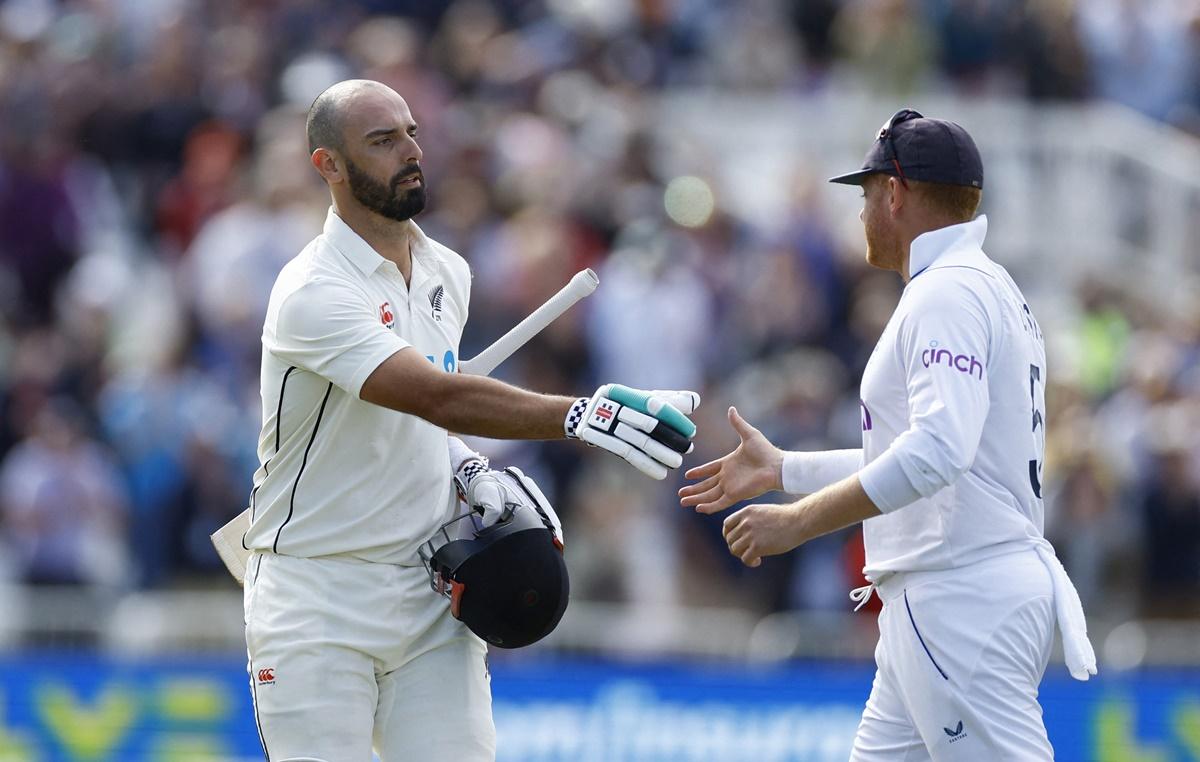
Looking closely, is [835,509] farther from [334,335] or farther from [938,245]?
[334,335]

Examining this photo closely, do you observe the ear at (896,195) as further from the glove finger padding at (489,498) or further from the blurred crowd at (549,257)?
the blurred crowd at (549,257)

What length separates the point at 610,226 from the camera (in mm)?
13250

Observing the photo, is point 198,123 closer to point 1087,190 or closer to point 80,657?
point 80,657

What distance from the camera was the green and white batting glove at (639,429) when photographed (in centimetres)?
551

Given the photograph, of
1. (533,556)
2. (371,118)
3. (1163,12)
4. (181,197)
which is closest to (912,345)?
(533,556)

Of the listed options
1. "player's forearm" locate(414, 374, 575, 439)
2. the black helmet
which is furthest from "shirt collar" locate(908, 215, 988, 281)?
the black helmet

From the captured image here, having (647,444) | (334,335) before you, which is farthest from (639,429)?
(334,335)

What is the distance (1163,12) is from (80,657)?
10028 millimetres

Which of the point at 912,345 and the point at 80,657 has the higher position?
the point at 912,345

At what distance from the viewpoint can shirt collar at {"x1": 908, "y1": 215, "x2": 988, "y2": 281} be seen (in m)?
5.83

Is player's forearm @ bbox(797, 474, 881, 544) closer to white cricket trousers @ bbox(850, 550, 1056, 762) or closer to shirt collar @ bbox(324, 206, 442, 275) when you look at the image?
white cricket trousers @ bbox(850, 550, 1056, 762)

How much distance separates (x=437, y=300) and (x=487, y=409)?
725 millimetres

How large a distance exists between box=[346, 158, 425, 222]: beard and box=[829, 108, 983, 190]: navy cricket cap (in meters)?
1.47

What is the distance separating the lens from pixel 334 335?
5.80 m
